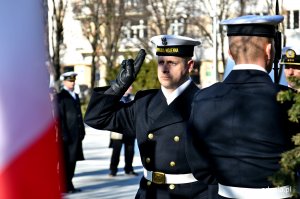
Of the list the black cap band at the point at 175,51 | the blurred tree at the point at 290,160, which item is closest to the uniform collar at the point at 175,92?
the black cap band at the point at 175,51

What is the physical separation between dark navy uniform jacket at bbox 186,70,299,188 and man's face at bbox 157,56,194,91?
1338 millimetres

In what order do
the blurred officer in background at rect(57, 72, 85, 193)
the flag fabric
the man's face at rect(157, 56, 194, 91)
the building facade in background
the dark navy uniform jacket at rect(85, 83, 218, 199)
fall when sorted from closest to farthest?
the flag fabric, the dark navy uniform jacket at rect(85, 83, 218, 199), the man's face at rect(157, 56, 194, 91), the blurred officer in background at rect(57, 72, 85, 193), the building facade in background

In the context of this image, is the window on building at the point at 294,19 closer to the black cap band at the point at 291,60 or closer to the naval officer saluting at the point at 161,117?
the black cap band at the point at 291,60

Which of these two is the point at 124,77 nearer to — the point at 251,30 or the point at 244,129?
the point at 251,30

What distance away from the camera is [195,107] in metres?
4.00

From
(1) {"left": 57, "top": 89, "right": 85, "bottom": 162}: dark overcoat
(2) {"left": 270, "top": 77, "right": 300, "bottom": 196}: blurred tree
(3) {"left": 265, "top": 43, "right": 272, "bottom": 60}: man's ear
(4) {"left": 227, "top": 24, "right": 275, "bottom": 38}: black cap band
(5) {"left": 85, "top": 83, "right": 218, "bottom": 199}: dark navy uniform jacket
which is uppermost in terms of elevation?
(4) {"left": 227, "top": 24, "right": 275, "bottom": 38}: black cap band

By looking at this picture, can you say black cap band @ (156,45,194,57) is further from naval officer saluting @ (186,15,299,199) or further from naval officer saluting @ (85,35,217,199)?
naval officer saluting @ (186,15,299,199)

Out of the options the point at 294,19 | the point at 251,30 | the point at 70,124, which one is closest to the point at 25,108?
the point at 251,30

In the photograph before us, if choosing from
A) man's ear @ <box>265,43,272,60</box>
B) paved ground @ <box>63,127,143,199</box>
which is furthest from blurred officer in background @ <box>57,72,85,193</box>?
man's ear @ <box>265,43,272,60</box>

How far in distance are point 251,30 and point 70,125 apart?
28.0 feet

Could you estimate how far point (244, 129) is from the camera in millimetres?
3688

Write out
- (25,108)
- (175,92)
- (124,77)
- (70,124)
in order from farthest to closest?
1. (70,124)
2. (175,92)
3. (124,77)
4. (25,108)

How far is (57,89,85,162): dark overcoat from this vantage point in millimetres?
11914

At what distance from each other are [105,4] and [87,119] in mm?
34857
